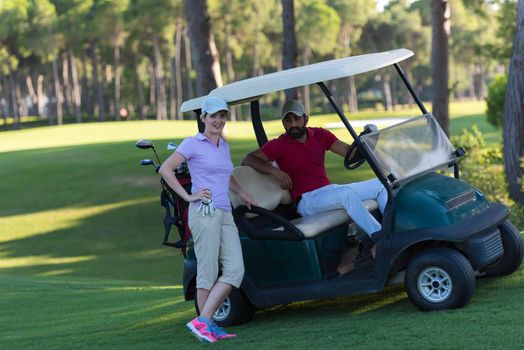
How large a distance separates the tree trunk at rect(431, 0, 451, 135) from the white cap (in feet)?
42.3

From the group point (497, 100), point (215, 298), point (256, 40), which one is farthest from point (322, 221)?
point (256, 40)

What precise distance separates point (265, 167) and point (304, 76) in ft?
4.13

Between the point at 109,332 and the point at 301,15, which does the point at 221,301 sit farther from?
the point at 301,15

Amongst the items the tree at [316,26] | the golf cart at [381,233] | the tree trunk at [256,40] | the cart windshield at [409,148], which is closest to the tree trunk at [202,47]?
the golf cart at [381,233]

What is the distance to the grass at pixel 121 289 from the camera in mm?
5652

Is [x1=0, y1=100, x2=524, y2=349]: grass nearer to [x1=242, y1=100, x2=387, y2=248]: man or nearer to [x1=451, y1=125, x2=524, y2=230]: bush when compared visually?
[x1=242, y1=100, x2=387, y2=248]: man

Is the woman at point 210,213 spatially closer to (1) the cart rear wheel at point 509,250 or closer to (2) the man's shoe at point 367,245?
(2) the man's shoe at point 367,245

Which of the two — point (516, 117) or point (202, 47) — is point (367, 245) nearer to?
point (516, 117)

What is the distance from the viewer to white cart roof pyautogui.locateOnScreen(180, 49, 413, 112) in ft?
19.3

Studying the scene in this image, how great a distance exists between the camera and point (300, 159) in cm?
696

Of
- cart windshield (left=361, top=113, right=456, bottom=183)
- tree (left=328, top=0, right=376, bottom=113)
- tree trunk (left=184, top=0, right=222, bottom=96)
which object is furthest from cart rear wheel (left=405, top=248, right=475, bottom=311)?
tree (left=328, top=0, right=376, bottom=113)

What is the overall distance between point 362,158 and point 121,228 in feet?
42.5

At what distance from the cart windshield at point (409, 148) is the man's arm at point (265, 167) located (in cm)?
101

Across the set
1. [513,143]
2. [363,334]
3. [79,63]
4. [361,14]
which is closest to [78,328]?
[363,334]
